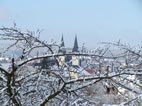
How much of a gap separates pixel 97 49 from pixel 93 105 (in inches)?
27.7

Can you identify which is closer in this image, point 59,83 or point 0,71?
point 0,71

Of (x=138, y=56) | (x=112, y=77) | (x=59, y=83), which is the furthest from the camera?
(x=138, y=56)

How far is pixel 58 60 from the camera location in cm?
264

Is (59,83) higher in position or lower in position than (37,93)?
higher

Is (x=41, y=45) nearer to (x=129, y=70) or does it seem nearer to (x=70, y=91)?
(x=70, y=91)

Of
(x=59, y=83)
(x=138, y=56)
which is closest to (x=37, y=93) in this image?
(x=59, y=83)

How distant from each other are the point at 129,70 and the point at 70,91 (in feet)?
2.44

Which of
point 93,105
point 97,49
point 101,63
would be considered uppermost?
point 97,49

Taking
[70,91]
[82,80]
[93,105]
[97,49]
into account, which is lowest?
[93,105]

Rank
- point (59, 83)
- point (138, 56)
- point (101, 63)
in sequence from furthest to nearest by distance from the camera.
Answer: point (138, 56)
point (59, 83)
point (101, 63)

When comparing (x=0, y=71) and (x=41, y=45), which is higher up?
(x=41, y=45)

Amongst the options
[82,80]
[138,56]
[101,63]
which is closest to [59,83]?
[82,80]

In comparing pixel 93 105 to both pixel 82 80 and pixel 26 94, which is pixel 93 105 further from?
pixel 26 94

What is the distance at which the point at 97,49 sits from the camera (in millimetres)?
2518
